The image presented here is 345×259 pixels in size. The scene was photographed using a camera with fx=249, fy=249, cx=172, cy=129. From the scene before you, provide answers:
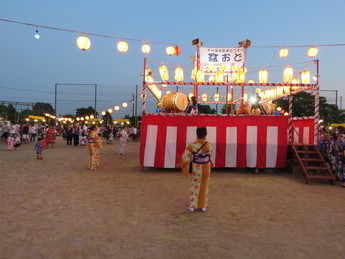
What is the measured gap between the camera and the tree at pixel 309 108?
3086cm

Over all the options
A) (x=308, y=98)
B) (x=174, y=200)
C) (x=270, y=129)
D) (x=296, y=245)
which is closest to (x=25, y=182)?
(x=174, y=200)

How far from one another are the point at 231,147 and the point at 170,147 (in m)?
2.19

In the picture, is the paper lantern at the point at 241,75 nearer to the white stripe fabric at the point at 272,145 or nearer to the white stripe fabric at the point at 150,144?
the white stripe fabric at the point at 272,145

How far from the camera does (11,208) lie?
4.66m

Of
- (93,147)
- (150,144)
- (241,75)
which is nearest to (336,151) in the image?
(241,75)

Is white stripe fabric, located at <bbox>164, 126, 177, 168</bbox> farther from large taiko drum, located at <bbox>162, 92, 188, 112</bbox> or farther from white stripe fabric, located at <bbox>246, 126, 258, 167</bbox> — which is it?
white stripe fabric, located at <bbox>246, 126, 258, 167</bbox>

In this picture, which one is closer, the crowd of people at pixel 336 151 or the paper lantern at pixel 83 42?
the crowd of people at pixel 336 151

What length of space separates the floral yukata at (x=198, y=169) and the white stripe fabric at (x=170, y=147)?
13.3 ft

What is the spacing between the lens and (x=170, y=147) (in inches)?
347

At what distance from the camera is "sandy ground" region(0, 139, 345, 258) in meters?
3.20

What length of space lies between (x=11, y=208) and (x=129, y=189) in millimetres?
2537

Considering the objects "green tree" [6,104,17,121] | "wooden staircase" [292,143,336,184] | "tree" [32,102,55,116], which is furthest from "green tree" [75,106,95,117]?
"wooden staircase" [292,143,336,184]

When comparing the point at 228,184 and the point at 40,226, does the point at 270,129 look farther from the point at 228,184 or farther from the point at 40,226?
the point at 40,226

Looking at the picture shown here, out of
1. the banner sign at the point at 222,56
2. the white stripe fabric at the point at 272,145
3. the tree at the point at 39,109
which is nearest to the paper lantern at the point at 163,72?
the banner sign at the point at 222,56
